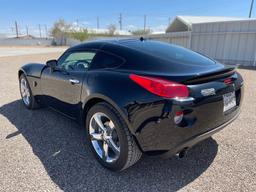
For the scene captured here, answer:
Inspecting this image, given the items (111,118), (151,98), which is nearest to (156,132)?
(151,98)

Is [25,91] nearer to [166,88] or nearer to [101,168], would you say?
[101,168]

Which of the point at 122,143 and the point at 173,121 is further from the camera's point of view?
the point at 122,143

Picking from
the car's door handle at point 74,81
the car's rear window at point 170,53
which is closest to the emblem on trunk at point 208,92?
the car's rear window at point 170,53

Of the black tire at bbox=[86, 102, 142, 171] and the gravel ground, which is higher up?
the black tire at bbox=[86, 102, 142, 171]

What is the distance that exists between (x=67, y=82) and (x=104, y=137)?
1.05m

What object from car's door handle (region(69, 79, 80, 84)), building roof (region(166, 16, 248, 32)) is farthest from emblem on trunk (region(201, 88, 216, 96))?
building roof (region(166, 16, 248, 32))

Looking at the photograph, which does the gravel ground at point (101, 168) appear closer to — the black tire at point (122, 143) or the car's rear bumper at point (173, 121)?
the black tire at point (122, 143)

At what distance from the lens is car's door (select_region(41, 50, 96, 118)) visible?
298 cm

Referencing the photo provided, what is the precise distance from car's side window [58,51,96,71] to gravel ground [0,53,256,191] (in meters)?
1.07

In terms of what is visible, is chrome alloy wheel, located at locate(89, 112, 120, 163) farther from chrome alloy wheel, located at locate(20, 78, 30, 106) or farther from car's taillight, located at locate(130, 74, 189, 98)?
chrome alloy wheel, located at locate(20, 78, 30, 106)

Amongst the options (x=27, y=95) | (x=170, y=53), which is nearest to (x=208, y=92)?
(x=170, y=53)

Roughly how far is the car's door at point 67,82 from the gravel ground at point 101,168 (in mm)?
487

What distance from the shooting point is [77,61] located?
→ 11.2ft

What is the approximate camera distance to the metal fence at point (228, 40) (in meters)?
11.8
